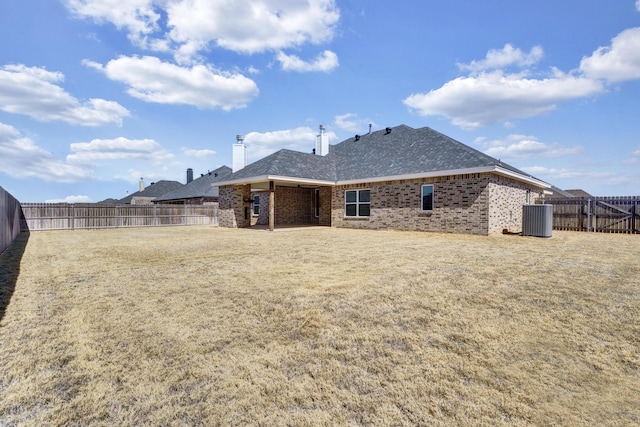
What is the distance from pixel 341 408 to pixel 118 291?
485 cm

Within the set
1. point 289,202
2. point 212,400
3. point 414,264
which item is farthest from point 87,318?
point 289,202

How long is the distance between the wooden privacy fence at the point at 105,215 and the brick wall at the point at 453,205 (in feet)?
49.2

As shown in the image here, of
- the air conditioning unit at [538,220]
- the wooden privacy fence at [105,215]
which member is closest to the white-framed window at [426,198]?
the air conditioning unit at [538,220]

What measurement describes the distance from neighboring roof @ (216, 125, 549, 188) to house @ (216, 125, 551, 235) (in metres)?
0.05

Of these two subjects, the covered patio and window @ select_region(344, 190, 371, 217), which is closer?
window @ select_region(344, 190, 371, 217)

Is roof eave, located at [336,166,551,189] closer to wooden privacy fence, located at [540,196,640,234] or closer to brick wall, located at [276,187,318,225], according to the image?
wooden privacy fence, located at [540,196,640,234]

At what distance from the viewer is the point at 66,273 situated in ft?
23.0

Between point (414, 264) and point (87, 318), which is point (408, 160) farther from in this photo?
point (87, 318)

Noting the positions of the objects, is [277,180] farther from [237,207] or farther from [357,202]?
[237,207]

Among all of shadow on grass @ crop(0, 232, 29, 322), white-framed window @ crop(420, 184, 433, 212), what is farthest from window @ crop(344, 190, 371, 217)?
shadow on grass @ crop(0, 232, 29, 322)

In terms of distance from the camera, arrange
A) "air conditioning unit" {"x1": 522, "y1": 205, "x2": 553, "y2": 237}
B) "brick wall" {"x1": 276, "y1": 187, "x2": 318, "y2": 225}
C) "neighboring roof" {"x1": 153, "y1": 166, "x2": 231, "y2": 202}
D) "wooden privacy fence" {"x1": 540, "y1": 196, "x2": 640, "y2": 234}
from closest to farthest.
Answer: "air conditioning unit" {"x1": 522, "y1": 205, "x2": 553, "y2": 237}
"wooden privacy fence" {"x1": 540, "y1": 196, "x2": 640, "y2": 234}
"brick wall" {"x1": 276, "y1": 187, "x2": 318, "y2": 225}
"neighboring roof" {"x1": 153, "y1": 166, "x2": 231, "y2": 202}

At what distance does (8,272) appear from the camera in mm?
7105

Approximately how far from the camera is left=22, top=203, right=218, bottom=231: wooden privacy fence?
19.3m

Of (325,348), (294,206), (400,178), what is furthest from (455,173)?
(325,348)
